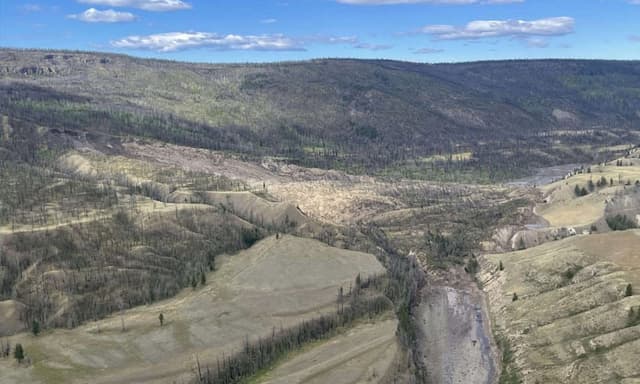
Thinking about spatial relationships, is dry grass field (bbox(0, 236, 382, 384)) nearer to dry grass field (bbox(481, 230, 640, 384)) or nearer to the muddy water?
the muddy water

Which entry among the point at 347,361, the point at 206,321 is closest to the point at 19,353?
the point at 206,321

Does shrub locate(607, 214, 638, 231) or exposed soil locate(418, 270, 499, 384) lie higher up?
shrub locate(607, 214, 638, 231)

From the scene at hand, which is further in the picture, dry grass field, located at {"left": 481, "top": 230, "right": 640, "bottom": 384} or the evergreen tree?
the evergreen tree

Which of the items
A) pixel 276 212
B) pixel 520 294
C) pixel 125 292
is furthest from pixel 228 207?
pixel 520 294

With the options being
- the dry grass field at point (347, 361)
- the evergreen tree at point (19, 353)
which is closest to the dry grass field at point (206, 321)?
the evergreen tree at point (19, 353)

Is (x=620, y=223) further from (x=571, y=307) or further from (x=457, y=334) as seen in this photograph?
(x=457, y=334)

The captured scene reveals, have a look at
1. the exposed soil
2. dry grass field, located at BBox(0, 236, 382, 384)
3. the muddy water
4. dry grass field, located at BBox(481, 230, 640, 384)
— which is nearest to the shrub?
dry grass field, located at BBox(481, 230, 640, 384)

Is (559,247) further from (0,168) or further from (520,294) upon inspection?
(0,168)

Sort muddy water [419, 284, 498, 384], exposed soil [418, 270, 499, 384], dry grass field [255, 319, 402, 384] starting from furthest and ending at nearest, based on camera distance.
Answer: exposed soil [418, 270, 499, 384]
muddy water [419, 284, 498, 384]
dry grass field [255, 319, 402, 384]
